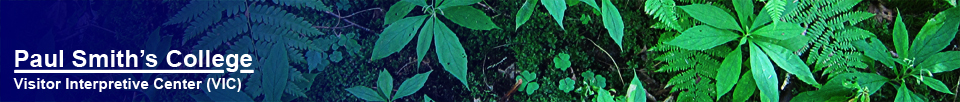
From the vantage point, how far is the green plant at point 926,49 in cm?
169

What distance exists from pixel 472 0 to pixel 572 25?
0.36 meters

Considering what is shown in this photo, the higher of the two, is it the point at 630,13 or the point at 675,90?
the point at 630,13

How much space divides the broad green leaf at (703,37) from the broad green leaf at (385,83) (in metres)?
0.92

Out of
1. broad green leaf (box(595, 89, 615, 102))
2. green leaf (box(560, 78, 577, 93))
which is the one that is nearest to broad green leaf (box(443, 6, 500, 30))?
green leaf (box(560, 78, 577, 93))

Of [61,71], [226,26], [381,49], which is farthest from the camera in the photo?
[61,71]

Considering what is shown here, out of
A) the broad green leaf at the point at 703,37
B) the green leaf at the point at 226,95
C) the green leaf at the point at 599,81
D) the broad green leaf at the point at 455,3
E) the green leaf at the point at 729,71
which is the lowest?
the green leaf at the point at 226,95

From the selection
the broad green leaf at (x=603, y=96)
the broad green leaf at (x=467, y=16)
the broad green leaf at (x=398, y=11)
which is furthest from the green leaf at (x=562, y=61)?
the broad green leaf at (x=398, y=11)

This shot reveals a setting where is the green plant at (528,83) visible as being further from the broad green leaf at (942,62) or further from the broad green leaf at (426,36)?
the broad green leaf at (942,62)

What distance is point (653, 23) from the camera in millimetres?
1783

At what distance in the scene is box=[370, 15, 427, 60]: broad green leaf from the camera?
Result: 1.69m

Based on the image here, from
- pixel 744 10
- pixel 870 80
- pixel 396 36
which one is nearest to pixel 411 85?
pixel 396 36

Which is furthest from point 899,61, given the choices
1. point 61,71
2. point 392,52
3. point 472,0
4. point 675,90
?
point 61,71

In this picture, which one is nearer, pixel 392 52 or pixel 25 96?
pixel 392 52

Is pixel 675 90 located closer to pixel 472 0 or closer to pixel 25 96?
pixel 472 0
